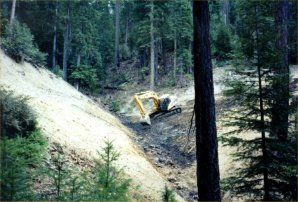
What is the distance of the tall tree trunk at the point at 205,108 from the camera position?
6973 mm

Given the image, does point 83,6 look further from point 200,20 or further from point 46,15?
point 200,20

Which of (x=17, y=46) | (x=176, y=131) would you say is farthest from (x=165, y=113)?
(x=17, y=46)

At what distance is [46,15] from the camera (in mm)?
43500

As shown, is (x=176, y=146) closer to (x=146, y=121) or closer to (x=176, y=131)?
(x=176, y=131)

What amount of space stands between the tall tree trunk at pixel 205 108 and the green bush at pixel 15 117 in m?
5.15

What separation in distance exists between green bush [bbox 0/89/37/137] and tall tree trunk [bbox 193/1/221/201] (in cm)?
515

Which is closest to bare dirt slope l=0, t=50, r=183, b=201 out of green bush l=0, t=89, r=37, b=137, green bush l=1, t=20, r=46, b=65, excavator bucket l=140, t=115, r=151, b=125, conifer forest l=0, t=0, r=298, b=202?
conifer forest l=0, t=0, r=298, b=202

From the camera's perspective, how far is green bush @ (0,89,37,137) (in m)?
9.53

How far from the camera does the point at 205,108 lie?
698 centimetres

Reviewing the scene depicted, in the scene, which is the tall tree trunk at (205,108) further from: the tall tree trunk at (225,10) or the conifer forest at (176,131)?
the tall tree trunk at (225,10)

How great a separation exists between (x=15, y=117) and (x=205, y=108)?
5.49 m

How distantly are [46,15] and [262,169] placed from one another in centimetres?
3953

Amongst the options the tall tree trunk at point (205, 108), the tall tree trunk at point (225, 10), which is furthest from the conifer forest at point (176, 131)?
the tall tree trunk at point (225, 10)

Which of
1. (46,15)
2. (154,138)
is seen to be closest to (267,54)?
(154,138)
